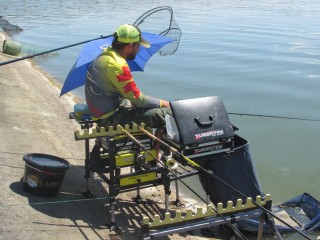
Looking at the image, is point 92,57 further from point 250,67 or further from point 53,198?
point 250,67

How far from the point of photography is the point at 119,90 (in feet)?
17.3

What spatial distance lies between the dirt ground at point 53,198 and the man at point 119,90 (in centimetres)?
89

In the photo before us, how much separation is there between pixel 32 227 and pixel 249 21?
24.1 m

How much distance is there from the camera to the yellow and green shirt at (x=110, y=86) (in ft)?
17.1

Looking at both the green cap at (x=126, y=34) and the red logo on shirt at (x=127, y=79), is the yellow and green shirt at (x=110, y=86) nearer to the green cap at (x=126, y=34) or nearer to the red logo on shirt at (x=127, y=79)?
the red logo on shirt at (x=127, y=79)

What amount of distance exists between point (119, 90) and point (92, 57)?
94cm

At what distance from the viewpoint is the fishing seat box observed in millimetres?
4793

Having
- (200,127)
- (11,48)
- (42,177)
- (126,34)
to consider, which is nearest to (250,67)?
(11,48)

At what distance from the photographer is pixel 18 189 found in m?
5.41

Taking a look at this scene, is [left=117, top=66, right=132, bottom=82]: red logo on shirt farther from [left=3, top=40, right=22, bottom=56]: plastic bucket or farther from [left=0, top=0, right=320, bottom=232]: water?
[left=3, top=40, right=22, bottom=56]: plastic bucket

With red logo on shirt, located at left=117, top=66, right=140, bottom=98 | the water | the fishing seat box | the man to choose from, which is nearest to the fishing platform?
the fishing seat box

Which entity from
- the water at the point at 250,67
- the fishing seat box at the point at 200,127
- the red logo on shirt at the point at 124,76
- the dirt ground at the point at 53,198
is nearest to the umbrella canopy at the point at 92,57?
the red logo on shirt at the point at 124,76

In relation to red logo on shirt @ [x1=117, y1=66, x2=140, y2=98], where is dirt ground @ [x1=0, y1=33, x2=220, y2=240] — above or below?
below

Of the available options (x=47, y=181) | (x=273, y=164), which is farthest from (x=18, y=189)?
(x=273, y=164)
